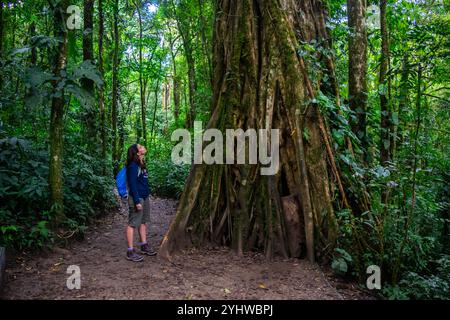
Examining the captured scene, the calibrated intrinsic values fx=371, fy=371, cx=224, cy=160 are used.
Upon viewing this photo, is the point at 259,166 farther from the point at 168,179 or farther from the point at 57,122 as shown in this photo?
the point at 168,179

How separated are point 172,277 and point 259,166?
2.00m

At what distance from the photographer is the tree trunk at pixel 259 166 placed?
513 centimetres

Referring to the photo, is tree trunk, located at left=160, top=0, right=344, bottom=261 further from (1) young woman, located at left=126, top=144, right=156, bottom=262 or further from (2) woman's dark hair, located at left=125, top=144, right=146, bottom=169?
(2) woman's dark hair, located at left=125, top=144, right=146, bottom=169

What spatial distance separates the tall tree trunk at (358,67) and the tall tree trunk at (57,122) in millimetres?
4285

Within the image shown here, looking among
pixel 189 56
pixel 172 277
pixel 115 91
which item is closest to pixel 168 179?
pixel 115 91

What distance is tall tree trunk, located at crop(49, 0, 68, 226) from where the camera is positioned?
502 centimetres

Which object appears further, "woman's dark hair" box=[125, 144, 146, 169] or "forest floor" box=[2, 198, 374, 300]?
"woman's dark hair" box=[125, 144, 146, 169]

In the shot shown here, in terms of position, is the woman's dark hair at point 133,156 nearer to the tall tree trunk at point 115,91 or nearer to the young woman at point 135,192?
the young woman at point 135,192

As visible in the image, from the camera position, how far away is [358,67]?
592 cm

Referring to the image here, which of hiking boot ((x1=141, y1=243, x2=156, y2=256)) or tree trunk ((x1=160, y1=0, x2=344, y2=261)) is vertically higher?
tree trunk ((x1=160, y1=0, x2=344, y2=261))

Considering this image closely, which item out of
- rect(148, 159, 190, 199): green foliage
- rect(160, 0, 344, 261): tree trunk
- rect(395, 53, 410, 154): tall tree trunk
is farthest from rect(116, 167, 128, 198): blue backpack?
rect(148, 159, 190, 199): green foliage

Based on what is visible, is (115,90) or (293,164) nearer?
(293,164)

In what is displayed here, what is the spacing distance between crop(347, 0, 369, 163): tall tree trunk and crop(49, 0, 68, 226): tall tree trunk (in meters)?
4.28
